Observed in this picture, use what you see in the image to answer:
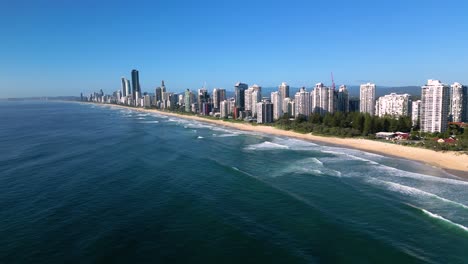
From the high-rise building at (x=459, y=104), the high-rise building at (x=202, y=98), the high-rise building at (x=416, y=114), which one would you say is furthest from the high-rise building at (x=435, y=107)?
the high-rise building at (x=202, y=98)

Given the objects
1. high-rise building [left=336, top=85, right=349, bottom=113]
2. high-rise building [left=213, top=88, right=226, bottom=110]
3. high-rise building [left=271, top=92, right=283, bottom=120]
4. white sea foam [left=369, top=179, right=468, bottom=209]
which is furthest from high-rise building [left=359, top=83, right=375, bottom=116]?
high-rise building [left=213, top=88, right=226, bottom=110]

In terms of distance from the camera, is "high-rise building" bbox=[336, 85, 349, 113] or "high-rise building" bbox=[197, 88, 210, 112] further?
"high-rise building" bbox=[197, 88, 210, 112]

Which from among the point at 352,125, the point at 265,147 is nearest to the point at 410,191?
the point at 265,147

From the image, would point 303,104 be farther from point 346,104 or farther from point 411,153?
point 411,153

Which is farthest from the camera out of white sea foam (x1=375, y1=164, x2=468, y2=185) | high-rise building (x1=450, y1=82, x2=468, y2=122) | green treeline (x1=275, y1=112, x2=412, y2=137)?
high-rise building (x1=450, y1=82, x2=468, y2=122)

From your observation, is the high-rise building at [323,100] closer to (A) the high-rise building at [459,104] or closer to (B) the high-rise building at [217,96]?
(A) the high-rise building at [459,104]

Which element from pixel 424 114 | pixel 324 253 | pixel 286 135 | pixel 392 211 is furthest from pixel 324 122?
pixel 324 253

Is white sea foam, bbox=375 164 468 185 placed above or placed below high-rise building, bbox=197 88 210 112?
below

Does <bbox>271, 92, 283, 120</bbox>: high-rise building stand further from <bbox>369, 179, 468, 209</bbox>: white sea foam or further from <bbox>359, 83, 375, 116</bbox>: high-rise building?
<bbox>369, 179, 468, 209</bbox>: white sea foam
